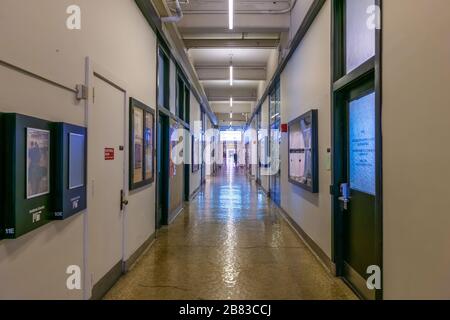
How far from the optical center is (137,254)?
3.98m

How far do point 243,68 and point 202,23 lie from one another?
4.90m

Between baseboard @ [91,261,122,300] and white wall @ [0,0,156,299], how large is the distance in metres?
0.26

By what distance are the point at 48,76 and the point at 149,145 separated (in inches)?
99.9

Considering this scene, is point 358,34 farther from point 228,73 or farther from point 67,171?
point 228,73

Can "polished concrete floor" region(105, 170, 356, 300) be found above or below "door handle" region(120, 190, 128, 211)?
below

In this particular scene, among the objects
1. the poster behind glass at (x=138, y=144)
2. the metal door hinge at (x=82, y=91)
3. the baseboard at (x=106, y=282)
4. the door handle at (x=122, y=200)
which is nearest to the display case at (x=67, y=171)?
the metal door hinge at (x=82, y=91)

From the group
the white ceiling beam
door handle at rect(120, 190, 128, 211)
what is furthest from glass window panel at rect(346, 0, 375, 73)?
the white ceiling beam

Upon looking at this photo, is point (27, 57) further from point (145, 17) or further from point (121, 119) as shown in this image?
point (145, 17)

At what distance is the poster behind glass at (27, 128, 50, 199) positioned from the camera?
5.74 feet

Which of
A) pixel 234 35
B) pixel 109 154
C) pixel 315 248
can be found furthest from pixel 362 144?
pixel 234 35

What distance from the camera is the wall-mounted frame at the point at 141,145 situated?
3.70 m

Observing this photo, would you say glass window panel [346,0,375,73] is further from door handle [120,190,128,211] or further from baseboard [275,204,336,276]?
door handle [120,190,128,211]
